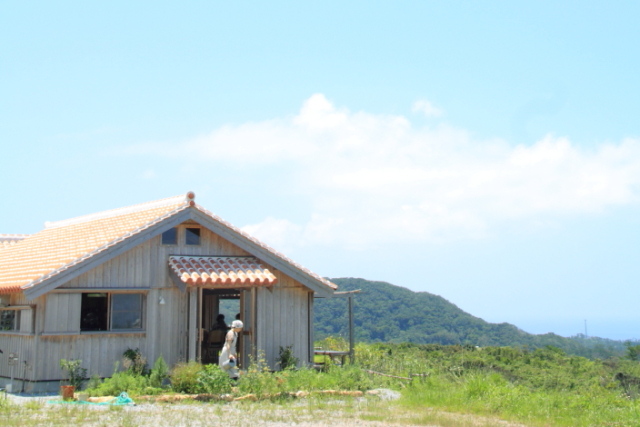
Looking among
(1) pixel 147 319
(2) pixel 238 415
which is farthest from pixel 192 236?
(2) pixel 238 415

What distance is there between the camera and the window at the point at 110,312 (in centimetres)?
1680

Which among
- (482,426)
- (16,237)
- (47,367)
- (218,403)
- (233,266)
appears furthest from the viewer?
(16,237)

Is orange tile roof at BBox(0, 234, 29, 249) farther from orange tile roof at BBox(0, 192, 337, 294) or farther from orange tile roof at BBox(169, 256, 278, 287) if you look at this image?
orange tile roof at BBox(169, 256, 278, 287)

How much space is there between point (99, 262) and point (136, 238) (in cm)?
110

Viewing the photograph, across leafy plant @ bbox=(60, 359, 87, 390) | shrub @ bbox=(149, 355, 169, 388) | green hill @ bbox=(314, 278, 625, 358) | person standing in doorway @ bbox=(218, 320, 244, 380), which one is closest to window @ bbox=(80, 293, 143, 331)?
leafy plant @ bbox=(60, 359, 87, 390)

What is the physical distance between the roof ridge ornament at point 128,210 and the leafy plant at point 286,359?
15.4ft

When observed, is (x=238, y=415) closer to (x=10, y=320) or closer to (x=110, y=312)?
(x=110, y=312)

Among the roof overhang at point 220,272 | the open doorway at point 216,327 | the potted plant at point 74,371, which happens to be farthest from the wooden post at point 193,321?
the potted plant at point 74,371

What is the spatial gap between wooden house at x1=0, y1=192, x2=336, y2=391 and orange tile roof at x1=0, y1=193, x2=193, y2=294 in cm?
6

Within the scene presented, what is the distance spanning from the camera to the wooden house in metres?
16.1

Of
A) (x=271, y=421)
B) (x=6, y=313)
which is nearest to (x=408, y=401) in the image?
(x=271, y=421)

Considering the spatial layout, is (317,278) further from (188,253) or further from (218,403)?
(218,403)

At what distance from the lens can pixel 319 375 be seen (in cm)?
1655

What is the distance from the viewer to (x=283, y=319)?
19250 mm
